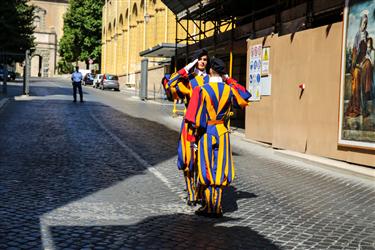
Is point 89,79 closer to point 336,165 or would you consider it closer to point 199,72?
point 336,165

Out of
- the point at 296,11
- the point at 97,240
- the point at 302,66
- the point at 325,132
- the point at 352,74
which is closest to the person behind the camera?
the point at 97,240

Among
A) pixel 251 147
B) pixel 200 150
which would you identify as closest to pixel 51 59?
pixel 251 147

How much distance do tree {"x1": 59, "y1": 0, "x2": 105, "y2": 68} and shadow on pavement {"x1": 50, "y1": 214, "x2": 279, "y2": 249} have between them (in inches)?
2760

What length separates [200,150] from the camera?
243 inches

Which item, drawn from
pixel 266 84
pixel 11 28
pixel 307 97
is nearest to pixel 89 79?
pixel 11 28

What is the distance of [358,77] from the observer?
10.4m

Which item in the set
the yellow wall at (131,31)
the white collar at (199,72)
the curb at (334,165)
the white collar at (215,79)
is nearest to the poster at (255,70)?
the curb at (334,165)

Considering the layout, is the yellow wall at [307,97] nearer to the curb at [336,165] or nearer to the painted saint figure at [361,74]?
the curb at [336,165]

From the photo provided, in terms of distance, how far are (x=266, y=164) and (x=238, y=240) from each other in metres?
5.98

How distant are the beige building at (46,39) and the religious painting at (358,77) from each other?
9143 centimetres

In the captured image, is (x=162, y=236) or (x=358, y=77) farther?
(x=358, y=77)

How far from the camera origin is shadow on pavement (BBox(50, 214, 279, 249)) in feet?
16.4

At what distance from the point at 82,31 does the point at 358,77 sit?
68860 mm

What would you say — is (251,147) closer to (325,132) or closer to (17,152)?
(325,132)
